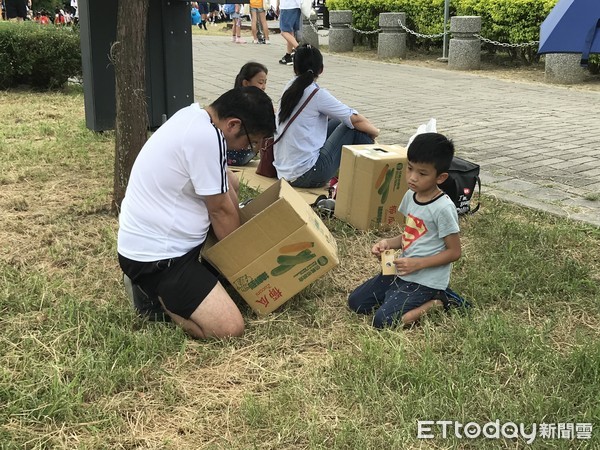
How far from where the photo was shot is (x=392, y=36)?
43.5 ft

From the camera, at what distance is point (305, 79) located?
4.53 m

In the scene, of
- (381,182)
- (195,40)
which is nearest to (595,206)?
(381,182)

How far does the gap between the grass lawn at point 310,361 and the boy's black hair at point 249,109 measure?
91 cm

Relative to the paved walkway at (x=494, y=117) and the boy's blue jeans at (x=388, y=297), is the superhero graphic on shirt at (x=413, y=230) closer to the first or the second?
the boy's blue jeans at (x=388, y=297)

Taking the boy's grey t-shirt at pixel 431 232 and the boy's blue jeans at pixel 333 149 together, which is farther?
the boy's blue jeans at pixel 333 149

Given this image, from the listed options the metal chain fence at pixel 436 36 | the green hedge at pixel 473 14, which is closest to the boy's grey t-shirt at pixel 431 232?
the green hedge at pixel 473 14

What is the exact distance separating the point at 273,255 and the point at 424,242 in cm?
70

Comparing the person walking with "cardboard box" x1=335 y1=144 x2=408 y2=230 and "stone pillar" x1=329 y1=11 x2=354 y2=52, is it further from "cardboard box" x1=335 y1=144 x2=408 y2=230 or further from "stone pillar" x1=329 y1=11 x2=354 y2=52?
"cardboard box" x1=335 y1=144 x2=408 y2=230

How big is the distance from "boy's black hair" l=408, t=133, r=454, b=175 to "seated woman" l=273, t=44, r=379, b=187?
166cm

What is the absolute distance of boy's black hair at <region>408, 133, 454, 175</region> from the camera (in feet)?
9.55

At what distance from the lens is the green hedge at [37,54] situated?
29.3 ft

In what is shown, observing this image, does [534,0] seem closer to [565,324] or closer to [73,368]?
[565,324]

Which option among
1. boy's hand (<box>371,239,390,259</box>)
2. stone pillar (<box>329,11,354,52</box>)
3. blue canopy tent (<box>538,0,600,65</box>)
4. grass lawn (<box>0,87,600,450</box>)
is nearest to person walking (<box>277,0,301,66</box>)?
stone pillar (<box>329,11,354,52</box>)

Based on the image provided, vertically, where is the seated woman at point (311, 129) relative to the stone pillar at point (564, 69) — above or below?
below
